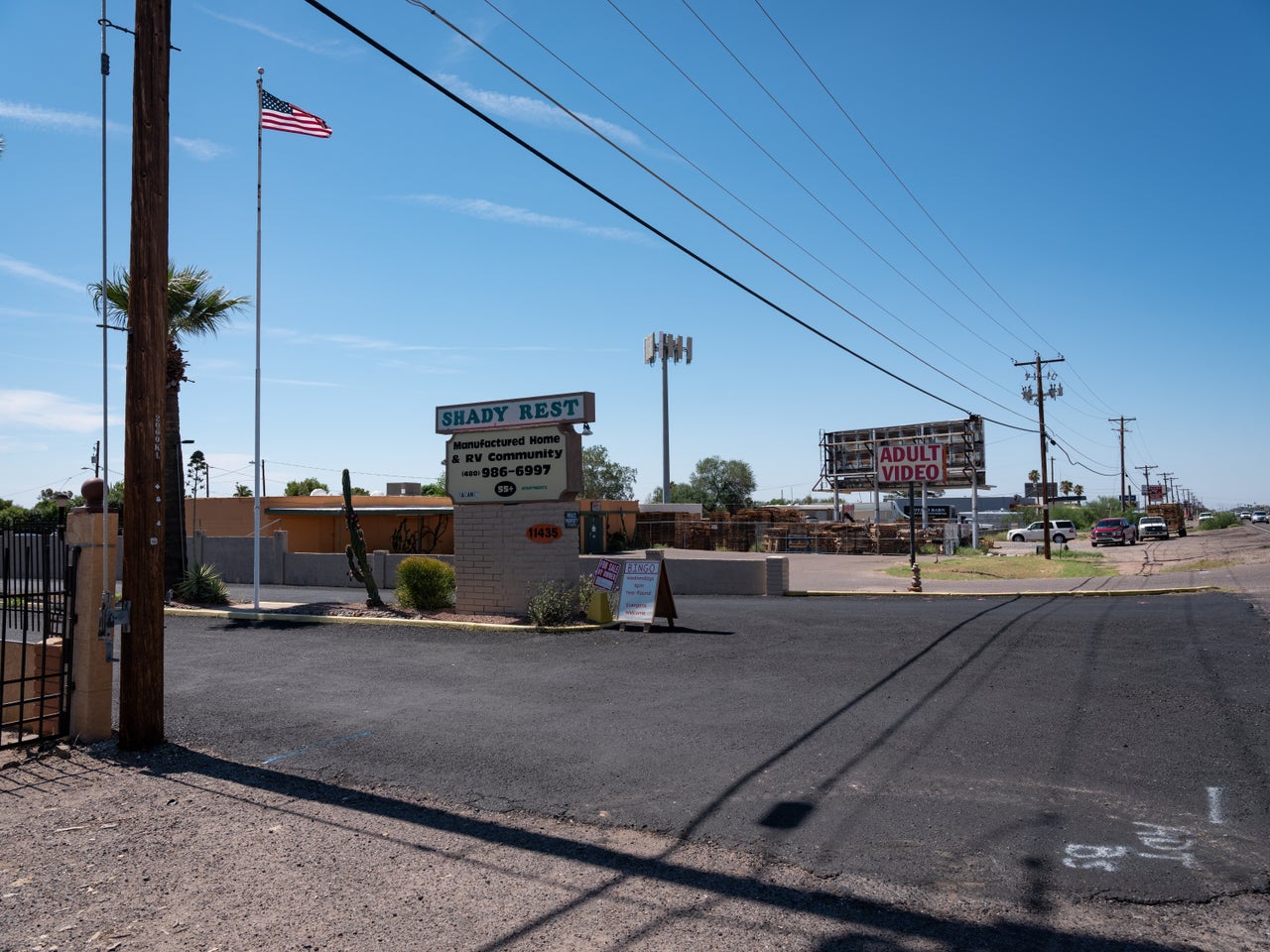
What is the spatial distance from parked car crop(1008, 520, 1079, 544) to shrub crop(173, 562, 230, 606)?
168ft

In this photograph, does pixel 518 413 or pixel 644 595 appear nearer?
pixel 644 595

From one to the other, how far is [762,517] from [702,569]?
93.2 ft

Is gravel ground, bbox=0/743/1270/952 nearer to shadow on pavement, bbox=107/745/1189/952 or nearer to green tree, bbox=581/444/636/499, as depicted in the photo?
shadow on pavement, bbox=107/745/1189/952

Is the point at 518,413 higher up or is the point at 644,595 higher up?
the point at 518,413

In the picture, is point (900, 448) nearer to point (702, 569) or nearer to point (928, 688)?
point (702, 569)

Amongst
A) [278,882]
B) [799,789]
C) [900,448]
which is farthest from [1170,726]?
[900,448]

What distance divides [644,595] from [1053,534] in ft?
177

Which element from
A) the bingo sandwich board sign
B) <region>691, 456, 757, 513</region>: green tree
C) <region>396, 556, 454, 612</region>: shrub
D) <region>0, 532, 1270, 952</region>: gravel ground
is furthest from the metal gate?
<region>691, 456, 757, 513</region>: green tree

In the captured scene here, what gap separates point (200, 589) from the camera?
20688mm

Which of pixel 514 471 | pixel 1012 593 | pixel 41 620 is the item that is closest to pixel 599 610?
pixel 514 471

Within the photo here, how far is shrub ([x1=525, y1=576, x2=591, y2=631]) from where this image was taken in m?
15.7

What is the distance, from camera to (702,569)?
75.7 ft

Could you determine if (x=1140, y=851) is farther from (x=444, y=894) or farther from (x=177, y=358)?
(x=177, y=358)

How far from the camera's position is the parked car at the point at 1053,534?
6041cm
